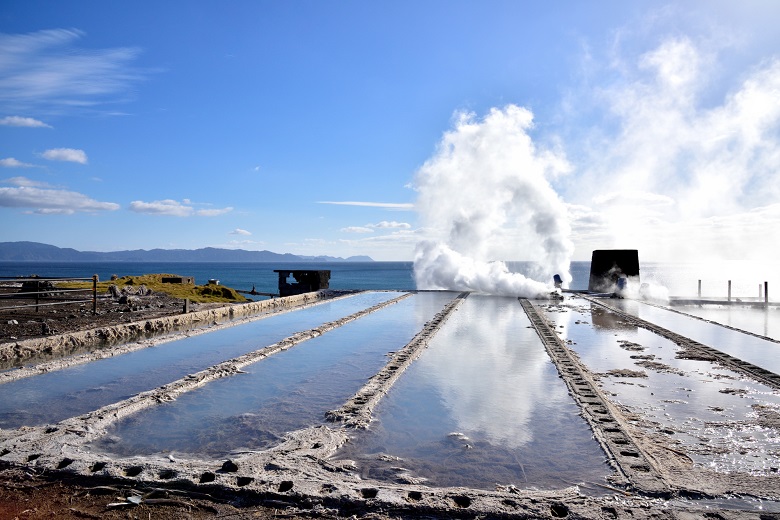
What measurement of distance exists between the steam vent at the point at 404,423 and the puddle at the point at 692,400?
29 mm

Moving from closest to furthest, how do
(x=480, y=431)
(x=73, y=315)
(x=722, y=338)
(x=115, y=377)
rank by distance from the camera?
(x=480, y=431)
(x=115, y=377)
(x=722, y=338)
(x=73, y=315)

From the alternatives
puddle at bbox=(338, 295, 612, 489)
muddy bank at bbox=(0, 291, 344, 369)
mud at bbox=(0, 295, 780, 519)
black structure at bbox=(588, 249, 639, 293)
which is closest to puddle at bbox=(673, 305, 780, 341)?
black structure at bbox=(588, 249, 639, 293)

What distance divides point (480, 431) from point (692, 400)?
2744mm

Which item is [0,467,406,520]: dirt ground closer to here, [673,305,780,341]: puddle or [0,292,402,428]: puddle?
[0,292,402,428]: puddle

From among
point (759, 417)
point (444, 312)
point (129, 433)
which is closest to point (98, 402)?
point (129, 433)

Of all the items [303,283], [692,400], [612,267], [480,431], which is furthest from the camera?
[303,283]

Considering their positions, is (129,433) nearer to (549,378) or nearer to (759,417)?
(549,378)

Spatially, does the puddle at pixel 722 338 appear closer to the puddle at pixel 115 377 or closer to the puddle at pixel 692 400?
the puddle at pixel 692 400

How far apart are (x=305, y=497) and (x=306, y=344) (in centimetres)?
695

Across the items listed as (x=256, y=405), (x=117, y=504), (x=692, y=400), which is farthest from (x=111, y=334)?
(x=692, y=400)

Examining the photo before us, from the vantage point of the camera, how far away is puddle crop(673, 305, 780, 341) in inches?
523

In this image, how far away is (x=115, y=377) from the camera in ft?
24.6

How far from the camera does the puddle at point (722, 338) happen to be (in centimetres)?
914

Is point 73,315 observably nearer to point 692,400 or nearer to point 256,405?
point 256,405
